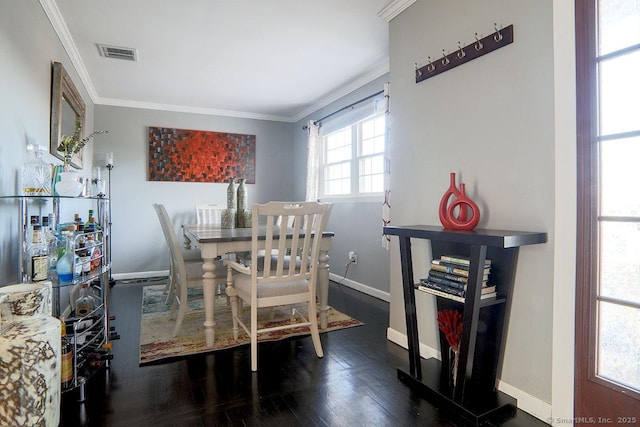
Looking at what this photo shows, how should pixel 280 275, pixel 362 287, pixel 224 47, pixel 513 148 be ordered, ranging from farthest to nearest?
pixel 362 287, pixel 224 47, pixel 280 275, pixel 513 148

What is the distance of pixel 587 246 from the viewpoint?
1.47 metres

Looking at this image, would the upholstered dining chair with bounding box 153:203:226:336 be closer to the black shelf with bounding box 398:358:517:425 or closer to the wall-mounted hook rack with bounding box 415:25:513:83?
the black shelf with bounding box 398:358:517:425

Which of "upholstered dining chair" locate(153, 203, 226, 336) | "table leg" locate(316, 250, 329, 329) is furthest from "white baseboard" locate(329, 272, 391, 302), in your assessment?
"upholstered dining chair" locate(153, 203, 226, 336)

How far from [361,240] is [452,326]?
213cm

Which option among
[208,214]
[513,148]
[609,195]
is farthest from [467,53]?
[208,214]

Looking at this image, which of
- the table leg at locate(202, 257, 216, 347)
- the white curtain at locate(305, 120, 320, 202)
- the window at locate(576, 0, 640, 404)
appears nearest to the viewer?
the window at locate(576, 0, 640, 404)

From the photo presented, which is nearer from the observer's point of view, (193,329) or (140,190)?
(193,329)

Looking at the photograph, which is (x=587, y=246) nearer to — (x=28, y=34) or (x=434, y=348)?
(x=434, y=348)

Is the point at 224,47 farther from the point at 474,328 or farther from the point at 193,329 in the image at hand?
the point at 474,328

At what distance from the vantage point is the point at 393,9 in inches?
96.9

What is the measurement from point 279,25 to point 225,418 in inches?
104

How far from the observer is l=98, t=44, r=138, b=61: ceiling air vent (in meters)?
3.09

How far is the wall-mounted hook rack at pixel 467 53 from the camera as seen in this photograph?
1.76 meters

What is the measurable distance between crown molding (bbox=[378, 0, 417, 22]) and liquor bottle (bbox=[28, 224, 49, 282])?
2487 millimetres
